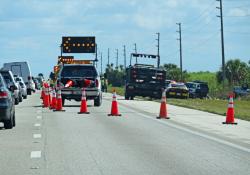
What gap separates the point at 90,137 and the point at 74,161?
522 cm

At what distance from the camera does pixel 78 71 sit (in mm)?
37062

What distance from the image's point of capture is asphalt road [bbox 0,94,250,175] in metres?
11.8

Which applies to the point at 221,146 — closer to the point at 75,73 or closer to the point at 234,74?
the point at 75,73

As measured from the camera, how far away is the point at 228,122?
938 inches

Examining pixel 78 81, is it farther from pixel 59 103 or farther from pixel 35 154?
pixel 35 154

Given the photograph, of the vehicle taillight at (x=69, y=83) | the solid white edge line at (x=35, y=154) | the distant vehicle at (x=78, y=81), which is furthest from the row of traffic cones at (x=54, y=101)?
the solid white edge line at (x=35, y=154)

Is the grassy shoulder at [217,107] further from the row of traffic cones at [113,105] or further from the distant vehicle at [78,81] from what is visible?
the distant vehicle at [78,81]

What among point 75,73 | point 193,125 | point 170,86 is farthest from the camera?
point 170,86

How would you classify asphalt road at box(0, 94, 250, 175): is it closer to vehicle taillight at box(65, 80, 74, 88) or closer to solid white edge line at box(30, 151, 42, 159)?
solid white edge line at box(30, 151, 42, 159)

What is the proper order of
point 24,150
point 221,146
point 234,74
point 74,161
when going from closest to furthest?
point 74,161 < point 24,150 < point 221,146 < point 234,74

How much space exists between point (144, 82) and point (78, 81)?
58.2ft

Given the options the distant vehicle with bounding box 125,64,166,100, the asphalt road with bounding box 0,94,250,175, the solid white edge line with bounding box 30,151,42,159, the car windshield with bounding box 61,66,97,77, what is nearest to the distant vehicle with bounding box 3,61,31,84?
the distant vehicle with bounding box 125,64,166,100

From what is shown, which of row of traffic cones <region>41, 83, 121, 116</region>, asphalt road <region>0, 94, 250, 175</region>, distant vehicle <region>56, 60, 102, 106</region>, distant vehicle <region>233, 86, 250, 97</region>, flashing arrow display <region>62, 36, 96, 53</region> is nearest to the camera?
asphalt road <region>0, 94, 250, 175</region>

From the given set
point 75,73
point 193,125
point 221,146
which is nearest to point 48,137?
point 221,146
